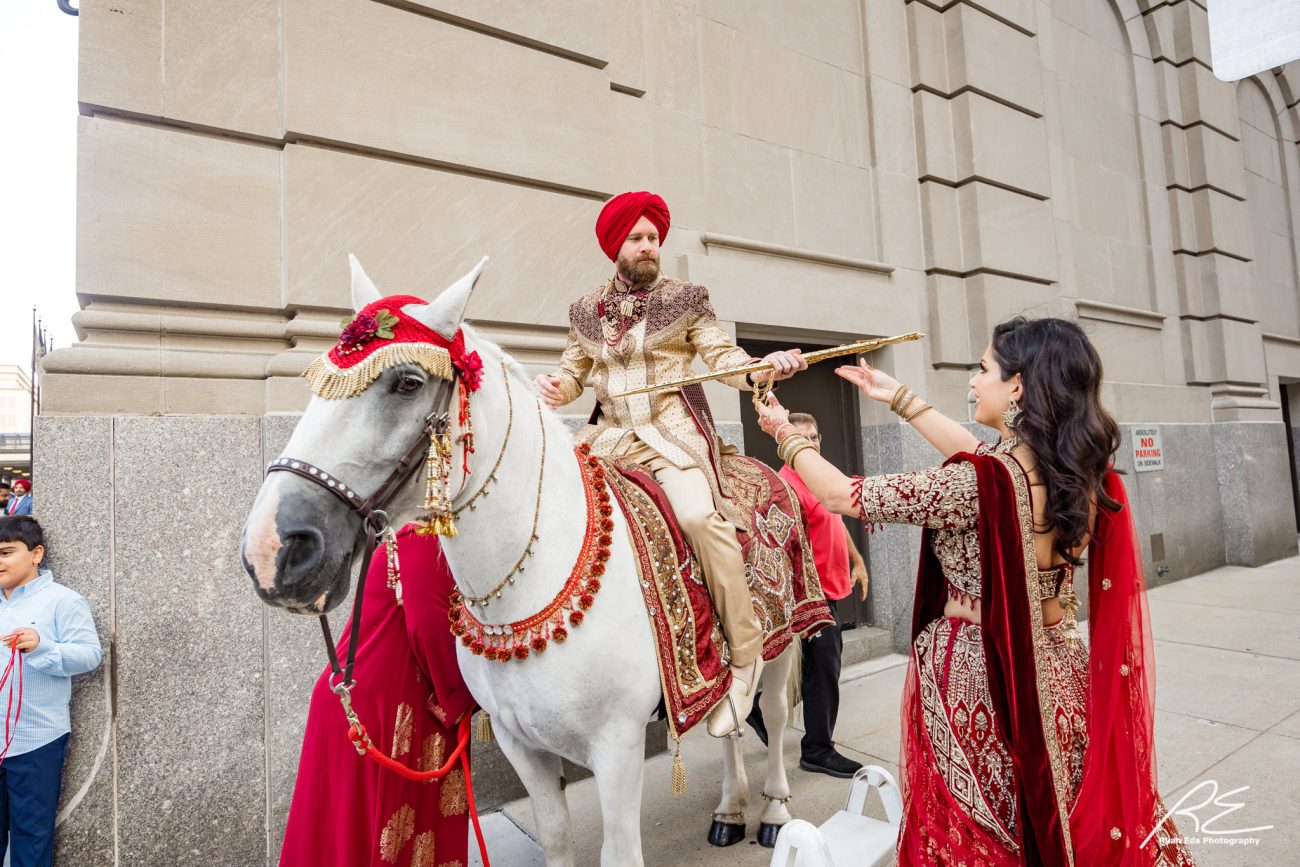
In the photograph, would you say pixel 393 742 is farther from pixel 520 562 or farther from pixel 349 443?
pixel 349 443

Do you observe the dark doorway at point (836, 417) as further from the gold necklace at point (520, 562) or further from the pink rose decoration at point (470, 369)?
the pink rose decoration at point (470, 369)

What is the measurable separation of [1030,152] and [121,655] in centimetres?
813

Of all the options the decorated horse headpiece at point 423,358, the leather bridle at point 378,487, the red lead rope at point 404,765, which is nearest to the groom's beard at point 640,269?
the decorated horse headpiece at point 423,358

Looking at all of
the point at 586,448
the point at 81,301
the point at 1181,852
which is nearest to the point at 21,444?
the point at 81,301

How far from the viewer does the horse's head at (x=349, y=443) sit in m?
1.39

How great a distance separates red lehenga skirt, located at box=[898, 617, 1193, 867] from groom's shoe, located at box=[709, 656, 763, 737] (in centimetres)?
58

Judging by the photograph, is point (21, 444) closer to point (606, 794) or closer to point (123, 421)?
point (123, 421)

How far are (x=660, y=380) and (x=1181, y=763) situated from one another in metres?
3.37

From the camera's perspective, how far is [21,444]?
28.3 m

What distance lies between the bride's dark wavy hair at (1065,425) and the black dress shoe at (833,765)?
2.29 meters

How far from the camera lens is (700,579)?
7.73 ft

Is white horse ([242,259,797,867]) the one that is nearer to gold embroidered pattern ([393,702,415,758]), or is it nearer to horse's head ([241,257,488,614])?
horse's head ([241,257,488,614])

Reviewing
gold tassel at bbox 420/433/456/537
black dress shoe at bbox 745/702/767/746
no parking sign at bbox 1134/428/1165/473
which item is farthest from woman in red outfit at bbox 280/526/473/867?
no parking sign at bbox 1134/428/1165/473
